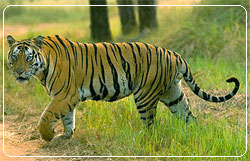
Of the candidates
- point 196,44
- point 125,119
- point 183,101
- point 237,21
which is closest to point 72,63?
point 125,119

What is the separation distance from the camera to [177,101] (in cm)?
687

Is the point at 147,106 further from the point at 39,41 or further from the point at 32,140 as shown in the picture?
the point at 32,140

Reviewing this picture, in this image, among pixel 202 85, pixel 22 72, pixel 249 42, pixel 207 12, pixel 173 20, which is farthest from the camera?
pixel 173 20

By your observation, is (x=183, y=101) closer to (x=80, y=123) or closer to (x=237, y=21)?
(x=80, y=123)

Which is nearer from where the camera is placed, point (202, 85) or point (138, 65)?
point (138, 65)

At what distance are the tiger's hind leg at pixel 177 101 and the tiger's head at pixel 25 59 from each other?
1.84m

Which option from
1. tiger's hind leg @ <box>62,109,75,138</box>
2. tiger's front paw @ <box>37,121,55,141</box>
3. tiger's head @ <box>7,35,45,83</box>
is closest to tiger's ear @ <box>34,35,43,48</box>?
tiger's head @ <box>7,35,45,83</box>

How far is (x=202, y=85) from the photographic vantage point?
891cm

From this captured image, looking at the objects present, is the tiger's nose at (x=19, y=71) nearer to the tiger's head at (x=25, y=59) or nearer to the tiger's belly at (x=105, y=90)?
the tiger's head at (x=25, y=59)

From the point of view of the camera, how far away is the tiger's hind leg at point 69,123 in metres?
6.73

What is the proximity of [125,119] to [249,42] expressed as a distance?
193 inches

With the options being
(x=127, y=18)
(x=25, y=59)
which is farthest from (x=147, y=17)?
(x=25, y=59)

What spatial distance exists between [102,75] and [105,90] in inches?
8.1

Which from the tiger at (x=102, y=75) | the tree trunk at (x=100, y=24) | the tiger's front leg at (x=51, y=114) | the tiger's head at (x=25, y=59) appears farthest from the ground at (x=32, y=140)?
the tree trunk at (x=100, y=24)
